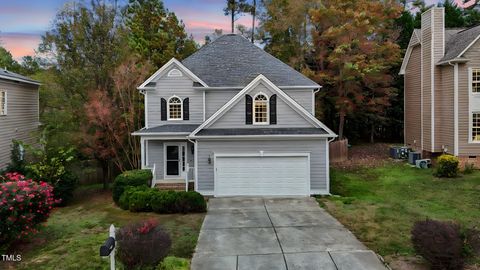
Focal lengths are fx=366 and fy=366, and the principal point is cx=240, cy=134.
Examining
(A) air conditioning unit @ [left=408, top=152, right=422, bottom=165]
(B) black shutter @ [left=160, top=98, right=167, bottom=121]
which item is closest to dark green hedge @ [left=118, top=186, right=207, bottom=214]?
(B) black shutter @ [left=160, top=98, right=167, bottom=121]

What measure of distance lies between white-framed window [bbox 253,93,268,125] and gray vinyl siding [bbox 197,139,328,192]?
109 cm

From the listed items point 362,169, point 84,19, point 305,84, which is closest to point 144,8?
point 84,19

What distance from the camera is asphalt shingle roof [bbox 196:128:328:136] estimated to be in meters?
16.5

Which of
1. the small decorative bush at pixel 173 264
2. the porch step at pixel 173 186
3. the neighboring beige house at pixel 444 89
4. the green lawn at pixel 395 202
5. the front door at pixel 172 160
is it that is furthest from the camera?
the neighboring beige house at pixel 444 89

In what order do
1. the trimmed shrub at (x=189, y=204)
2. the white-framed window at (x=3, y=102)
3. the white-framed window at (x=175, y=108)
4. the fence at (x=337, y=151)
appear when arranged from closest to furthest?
1. the trimmed shrub at (x=189, y=204)
2. the white-framed window at (x=3, y=102)
3. the white-framed window at (x=175, y=108)
4. the fence at (x=337, y=151)

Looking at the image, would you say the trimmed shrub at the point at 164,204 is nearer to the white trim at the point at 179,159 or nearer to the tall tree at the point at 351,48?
the white trim at the point at 179,159

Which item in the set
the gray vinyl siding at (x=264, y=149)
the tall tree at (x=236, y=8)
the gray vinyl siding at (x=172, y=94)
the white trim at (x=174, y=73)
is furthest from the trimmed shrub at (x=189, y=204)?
the tall tree at (x=236, y=8)

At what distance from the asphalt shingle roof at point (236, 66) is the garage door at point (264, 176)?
16.4 feet

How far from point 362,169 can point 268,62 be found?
8.62 meters

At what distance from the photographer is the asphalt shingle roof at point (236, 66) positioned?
20.1 m

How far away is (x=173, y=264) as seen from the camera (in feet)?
27.3

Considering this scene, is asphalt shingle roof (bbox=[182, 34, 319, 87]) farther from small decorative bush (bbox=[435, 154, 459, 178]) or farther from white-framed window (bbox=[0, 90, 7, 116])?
white-framed window (bbox=[0, 90, 7, 116])

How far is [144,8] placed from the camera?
32.9m

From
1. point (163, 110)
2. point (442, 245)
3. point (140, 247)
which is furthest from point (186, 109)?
point (442, 245)
